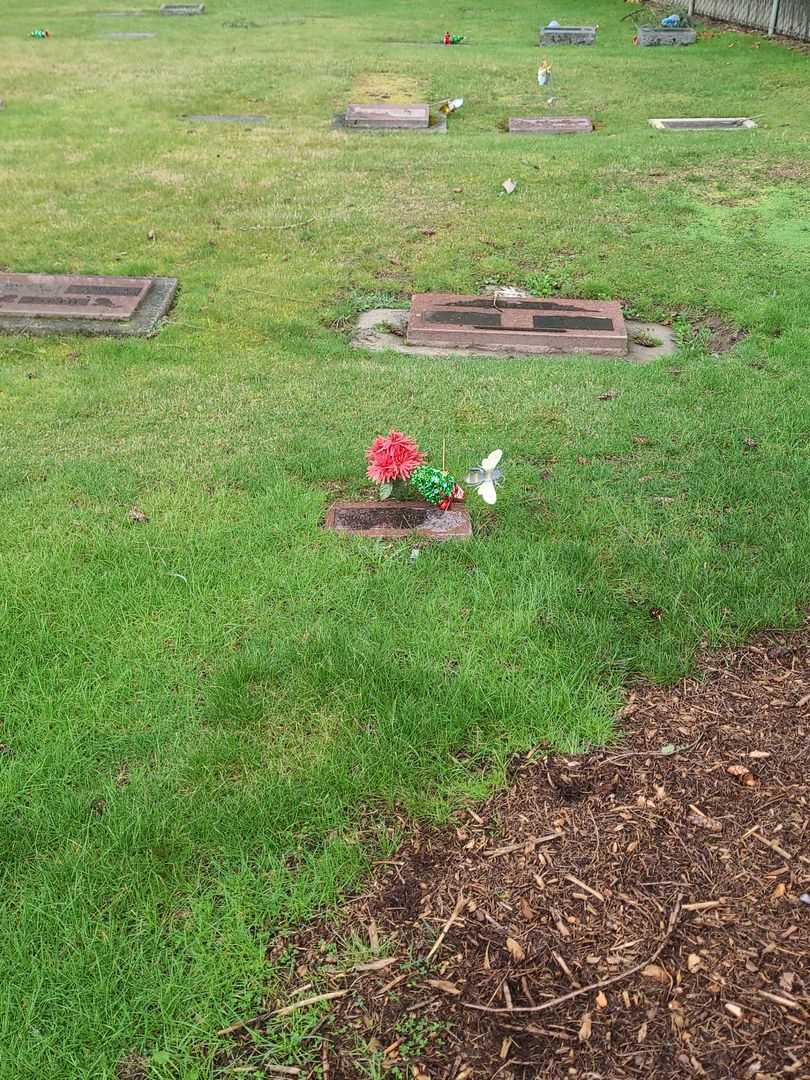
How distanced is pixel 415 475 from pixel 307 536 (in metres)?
0.51

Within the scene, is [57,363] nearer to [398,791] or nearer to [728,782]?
[398,791]

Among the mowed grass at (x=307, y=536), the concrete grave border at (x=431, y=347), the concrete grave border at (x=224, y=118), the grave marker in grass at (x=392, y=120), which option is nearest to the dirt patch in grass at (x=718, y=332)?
the mowed grass at (x=307, y=536)

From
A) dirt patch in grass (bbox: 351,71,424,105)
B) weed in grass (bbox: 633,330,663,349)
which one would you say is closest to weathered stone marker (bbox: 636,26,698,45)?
dirt patch in grass (bbox: 351,71,424,105)

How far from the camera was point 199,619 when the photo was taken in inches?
124

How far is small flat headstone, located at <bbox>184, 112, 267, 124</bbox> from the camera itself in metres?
10.4

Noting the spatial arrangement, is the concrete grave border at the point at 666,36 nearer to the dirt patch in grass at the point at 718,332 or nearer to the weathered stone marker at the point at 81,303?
the dirt patch in grass at the point at 718,332

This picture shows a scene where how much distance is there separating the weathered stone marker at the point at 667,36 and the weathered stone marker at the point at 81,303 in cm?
1190

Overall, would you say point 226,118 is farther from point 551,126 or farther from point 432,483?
point 432,483

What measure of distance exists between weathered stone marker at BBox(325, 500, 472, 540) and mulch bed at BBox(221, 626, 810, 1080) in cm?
122

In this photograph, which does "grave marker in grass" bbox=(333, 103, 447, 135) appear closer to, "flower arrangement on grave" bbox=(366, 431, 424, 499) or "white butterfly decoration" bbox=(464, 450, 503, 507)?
"flower arrangement on grave" bbox=(366, 431, 424, 499)

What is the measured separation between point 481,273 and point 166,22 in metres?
14.2

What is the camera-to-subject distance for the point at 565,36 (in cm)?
1470

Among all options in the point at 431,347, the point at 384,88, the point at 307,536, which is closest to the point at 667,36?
the point at 384,88

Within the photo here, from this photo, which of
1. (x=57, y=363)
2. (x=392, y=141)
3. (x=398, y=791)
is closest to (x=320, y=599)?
(x=398, y=791)
